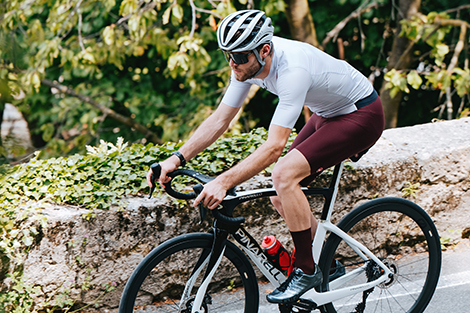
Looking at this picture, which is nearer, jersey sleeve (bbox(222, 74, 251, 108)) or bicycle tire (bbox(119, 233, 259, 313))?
bicycle tire (bbox(119, 233, 259, 313))

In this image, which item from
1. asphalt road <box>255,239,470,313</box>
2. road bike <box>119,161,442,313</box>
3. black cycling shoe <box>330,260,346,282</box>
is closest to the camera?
road bike <box>119,161,442,313</box>

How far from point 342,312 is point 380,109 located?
136cm

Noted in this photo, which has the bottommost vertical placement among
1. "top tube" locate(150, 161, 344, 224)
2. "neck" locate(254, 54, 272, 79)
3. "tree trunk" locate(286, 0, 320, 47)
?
"top tube" locate(150, 161, 344, 224)

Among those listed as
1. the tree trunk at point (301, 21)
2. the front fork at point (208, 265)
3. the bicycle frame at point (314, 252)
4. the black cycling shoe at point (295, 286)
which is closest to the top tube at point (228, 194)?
the bicycle frame at point (314, 252)

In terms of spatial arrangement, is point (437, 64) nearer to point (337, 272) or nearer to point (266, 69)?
point (337, 272)

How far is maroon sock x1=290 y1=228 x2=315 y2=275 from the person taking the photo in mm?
2584

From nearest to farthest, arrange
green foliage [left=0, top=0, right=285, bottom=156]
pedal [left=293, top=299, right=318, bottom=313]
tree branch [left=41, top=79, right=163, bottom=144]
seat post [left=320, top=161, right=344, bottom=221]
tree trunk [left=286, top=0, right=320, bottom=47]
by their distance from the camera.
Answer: pedal [left=293, top=299, right=318, bottom=313] < seat post [left=320, top=161, right=344, bottom=221] < green foliage [left=0, top=0, right=285, bottom=156] < tree trunk [left=286, top=0, right=320, bottom=47] < tree branch [left=41, top=79, right=163, bottom=144]

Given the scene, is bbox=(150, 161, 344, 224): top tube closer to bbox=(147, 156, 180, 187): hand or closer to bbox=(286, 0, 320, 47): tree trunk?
bbox=(147, 156, 180, 187): hand

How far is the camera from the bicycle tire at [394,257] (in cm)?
286

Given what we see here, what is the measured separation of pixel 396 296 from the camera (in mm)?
3182

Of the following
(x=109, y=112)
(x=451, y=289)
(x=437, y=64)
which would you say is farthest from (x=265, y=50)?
(x=109, y=112)

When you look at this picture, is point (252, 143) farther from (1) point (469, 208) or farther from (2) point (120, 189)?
(1) point (469, 208)

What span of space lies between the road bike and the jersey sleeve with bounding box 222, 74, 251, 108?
0.53 meters

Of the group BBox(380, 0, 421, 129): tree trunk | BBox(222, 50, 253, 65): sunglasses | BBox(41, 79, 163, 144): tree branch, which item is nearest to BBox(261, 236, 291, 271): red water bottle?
BBox(222, 50, 253, 65): sunglasses
